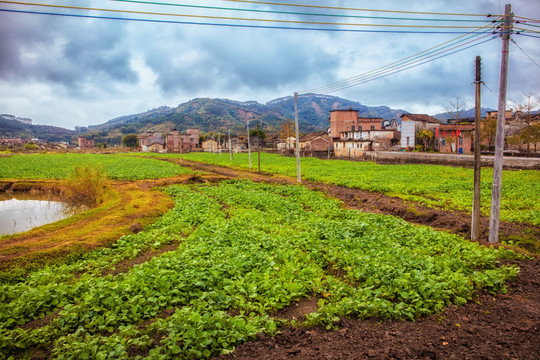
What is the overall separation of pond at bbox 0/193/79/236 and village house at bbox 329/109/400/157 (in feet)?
189

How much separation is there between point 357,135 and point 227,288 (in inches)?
2925

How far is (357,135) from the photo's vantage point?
77.8m

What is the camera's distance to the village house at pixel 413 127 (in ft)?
222

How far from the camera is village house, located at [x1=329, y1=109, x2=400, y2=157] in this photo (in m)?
72.2

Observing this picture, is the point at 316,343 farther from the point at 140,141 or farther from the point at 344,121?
the point at 140,141

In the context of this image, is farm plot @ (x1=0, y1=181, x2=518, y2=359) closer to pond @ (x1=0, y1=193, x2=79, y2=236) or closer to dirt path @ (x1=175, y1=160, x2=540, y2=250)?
dirt path @ (x1=175, y1=160, x2=540, y2=250)

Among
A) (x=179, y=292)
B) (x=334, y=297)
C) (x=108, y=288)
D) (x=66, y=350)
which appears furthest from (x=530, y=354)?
(x=108, y=288)

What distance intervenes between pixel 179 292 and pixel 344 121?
8695cm

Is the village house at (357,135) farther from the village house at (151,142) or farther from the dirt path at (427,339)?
the village house at (151,142)

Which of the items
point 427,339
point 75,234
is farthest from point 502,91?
point 75,234

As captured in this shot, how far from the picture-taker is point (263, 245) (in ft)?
37.9

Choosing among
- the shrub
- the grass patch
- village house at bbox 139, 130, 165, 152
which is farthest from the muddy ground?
village house at bbox 139, 130, 165, 152

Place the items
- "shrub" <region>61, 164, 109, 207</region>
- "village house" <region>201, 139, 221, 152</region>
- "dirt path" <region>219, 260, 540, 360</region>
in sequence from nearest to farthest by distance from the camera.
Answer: "dirt path" <region>219, 260, 540, 360</region> → "shrub" <region>61, 164, 109, 207</region> → "village house" <region>201, 139, 221, 152</region>

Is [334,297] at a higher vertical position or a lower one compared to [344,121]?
lower
